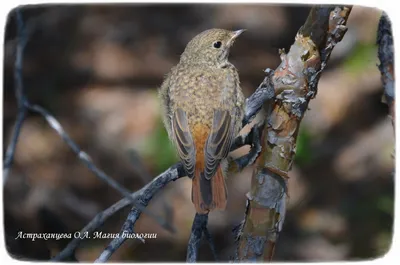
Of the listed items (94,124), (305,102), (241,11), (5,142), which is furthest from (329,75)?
(5,142)

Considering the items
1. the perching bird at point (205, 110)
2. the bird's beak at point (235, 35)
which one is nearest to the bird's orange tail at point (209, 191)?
the perching bird at point (205, 110)

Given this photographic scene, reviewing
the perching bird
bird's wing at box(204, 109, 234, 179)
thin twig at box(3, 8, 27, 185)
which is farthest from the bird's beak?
thin twig at box(3, 8, 27, 185)

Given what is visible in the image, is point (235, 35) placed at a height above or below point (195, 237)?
above

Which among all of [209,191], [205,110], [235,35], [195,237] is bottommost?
[195,237]

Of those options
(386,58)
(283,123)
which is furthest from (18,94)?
(386,58)

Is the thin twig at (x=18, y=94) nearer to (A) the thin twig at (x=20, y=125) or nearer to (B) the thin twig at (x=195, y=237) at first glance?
(A) the thin twig at (x=20, y=125)

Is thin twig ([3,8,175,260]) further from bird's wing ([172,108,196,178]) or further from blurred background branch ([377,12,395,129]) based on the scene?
blurred background branch ([377,12,395,129])

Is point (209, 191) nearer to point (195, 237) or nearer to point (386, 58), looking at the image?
point (195, 237)
